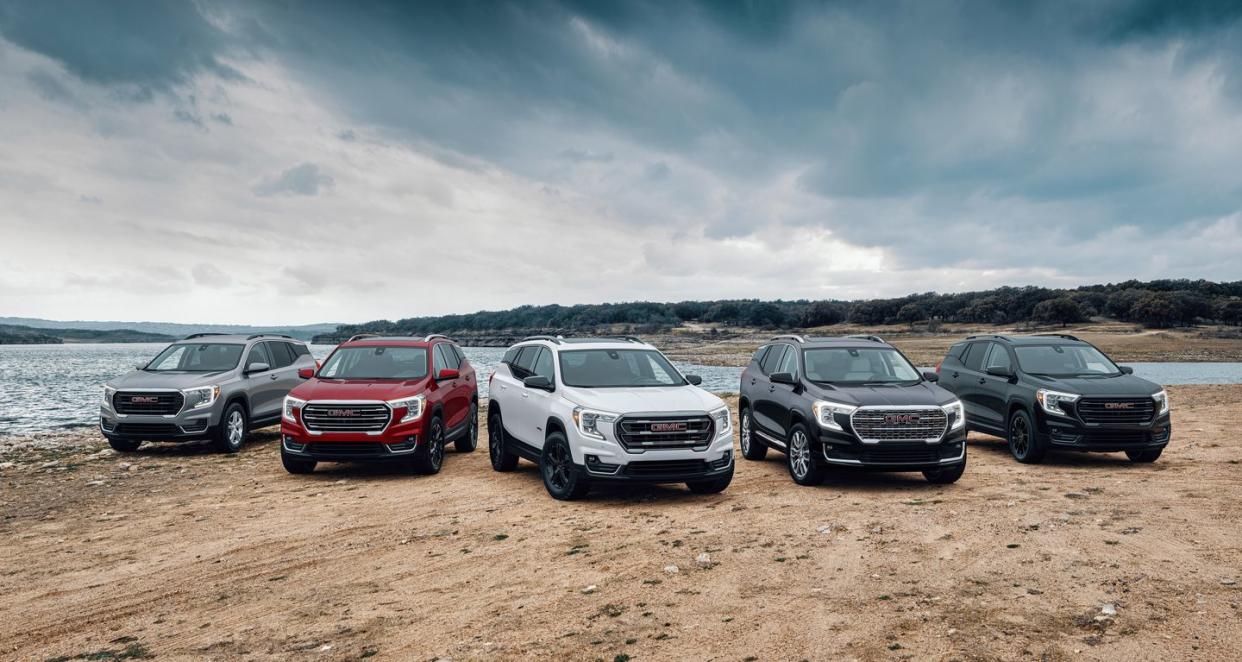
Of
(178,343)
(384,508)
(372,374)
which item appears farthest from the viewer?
(178,343)

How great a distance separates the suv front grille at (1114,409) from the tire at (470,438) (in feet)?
32.4

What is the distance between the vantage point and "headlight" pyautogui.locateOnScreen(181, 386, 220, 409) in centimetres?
1345

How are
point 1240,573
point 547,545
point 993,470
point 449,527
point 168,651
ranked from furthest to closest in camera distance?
point 993,470, point 449,527, point 547,545, point 1240,573, point 168,651

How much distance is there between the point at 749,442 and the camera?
12.9 metres

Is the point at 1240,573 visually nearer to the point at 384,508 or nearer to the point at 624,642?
the point at 624,642

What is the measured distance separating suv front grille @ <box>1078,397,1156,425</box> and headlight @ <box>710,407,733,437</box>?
19.2ft

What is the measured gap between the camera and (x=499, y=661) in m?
4.56

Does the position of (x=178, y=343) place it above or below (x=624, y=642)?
above

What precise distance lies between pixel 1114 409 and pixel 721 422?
6452 millimetres

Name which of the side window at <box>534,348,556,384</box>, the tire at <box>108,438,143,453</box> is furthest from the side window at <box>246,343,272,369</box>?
the side window at <box>534,348,556,384</box>

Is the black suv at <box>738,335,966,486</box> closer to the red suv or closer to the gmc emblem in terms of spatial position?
the gmc emblem

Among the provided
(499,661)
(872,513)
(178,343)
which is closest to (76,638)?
(499,661)

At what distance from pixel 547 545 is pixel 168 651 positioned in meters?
3.23

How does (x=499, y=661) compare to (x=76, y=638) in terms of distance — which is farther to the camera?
(x=76, y=638)
